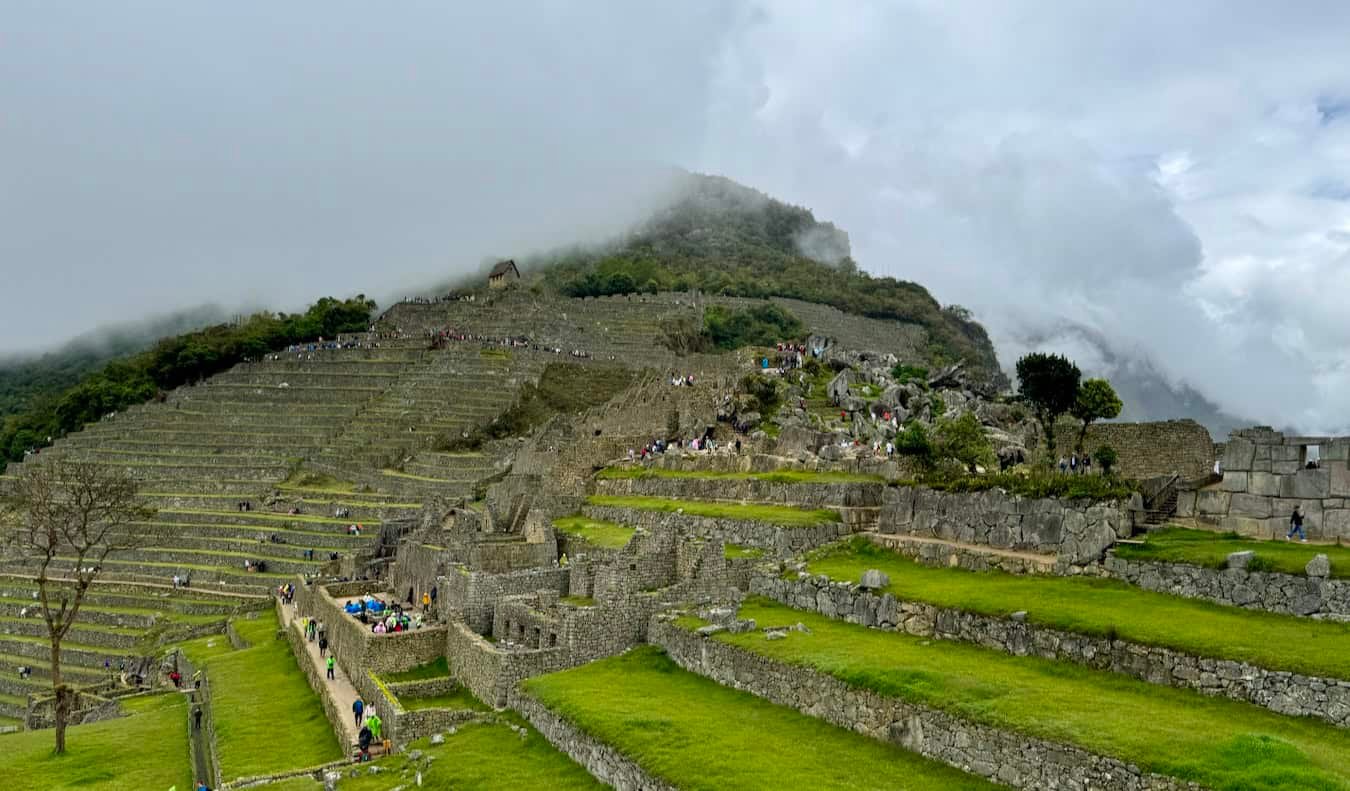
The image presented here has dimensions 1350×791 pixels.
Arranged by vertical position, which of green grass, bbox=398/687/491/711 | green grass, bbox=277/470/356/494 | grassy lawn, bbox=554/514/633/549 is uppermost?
grassy lawn, bbox=554/514/633/549

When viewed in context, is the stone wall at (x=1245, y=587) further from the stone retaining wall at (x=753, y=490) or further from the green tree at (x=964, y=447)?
the green tree at (x=964, y=447)

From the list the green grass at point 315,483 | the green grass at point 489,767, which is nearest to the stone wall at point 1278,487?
the green grass at point 489,767

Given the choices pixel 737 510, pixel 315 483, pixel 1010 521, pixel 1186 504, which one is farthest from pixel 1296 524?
pixel 315 483

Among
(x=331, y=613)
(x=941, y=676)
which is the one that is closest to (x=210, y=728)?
(x=331, y=613)

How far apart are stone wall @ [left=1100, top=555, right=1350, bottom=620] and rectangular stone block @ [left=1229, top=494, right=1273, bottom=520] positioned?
2.39m

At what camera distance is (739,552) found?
24.4 metres

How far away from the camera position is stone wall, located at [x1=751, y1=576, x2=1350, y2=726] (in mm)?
11805

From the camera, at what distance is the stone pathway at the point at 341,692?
20469 mm

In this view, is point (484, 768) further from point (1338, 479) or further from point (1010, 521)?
point (1338, 479)

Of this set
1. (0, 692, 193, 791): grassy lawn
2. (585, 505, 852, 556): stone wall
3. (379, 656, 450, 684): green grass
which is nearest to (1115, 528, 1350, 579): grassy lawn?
(585, 505, 852, 556): stone wall

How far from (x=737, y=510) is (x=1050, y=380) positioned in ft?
36.4

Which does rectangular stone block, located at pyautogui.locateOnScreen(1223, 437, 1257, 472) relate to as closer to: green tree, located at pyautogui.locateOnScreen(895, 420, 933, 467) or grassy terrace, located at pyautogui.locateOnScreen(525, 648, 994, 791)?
grassy terrace, located at pyautogui.locateOnScreen(525, 648, 994, 791)

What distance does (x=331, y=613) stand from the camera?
29.2 m

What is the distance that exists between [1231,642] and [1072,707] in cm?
250
